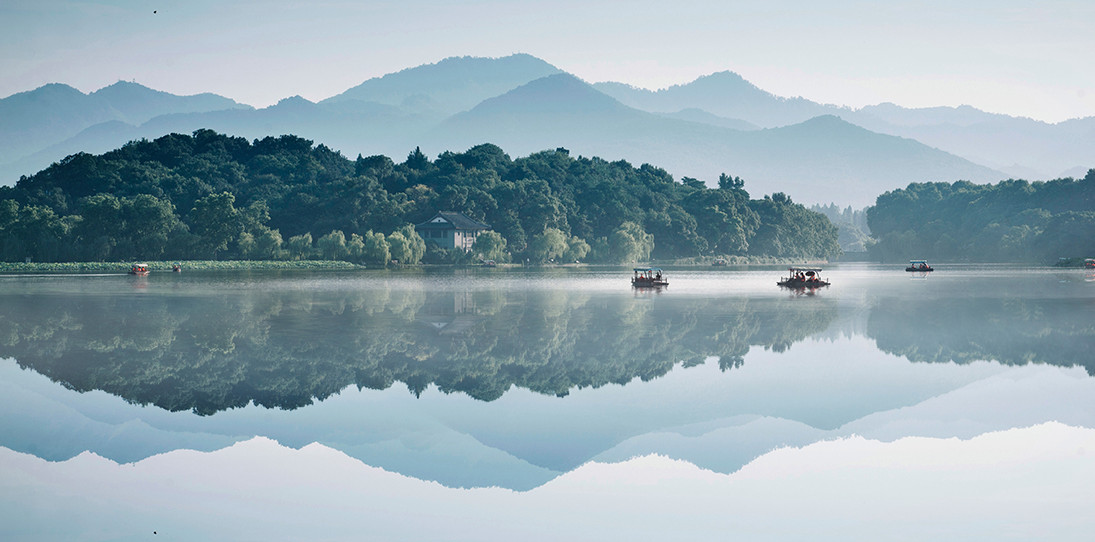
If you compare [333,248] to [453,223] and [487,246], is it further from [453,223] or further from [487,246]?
[487,246]

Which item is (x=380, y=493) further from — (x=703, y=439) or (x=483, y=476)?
(x=703, y=439)

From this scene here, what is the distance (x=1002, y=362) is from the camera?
78.5 feet

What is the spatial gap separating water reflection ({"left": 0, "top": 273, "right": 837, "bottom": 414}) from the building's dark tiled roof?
258 ft

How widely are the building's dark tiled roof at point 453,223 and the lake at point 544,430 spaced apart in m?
93.3

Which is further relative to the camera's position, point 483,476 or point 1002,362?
point 1002,362

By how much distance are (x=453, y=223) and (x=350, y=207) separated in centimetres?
1369

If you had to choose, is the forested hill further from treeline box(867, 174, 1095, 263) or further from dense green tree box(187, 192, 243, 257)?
treeline box(867, 174, 1095, 263)

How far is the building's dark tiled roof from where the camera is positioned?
12524 centimetres

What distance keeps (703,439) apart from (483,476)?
4.14 metres

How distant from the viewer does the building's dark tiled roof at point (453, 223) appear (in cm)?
Result: 12524

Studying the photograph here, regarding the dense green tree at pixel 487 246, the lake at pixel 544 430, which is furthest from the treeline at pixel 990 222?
the lake at pixel 544 430

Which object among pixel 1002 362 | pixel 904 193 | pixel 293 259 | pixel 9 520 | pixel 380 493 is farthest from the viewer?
pixel 904 193

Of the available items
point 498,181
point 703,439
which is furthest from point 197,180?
point 703,439

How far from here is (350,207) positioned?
400 ft
